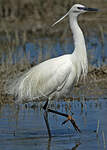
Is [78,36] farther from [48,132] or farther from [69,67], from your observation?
[48,132]

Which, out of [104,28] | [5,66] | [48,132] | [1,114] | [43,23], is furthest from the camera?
→ [43,23]

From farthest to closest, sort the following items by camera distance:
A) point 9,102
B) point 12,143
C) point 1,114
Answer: point 9,102, point 1,114, point 12,143

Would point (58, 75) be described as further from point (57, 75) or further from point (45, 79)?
point (45, 79)

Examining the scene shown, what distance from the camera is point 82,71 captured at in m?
8.56

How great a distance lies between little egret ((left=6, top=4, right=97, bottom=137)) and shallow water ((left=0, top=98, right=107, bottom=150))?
209 millimetres

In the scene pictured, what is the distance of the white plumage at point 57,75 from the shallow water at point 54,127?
42 centimetres

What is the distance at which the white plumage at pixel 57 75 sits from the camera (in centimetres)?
830

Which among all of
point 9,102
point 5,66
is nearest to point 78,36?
point 9,102

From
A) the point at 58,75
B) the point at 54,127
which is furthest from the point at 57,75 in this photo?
the point at 54,127

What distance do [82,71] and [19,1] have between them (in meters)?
11.6

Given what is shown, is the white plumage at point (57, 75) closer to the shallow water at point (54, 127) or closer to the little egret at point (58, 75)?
the little egret at point (58, 75)

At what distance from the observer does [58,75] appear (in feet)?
27.3

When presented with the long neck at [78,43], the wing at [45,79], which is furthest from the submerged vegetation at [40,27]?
the long neck at [78,43]

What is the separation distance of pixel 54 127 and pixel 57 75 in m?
0.88
